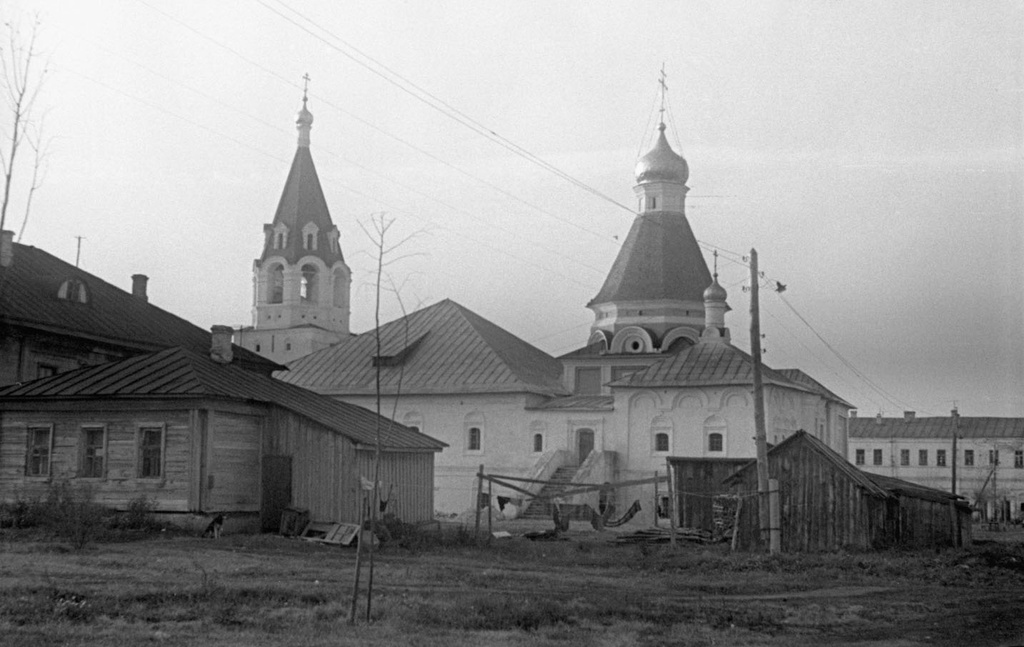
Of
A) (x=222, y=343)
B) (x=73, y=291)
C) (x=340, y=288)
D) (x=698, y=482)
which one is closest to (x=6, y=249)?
(x=73, y=291)

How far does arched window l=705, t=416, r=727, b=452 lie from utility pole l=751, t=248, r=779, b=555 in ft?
61.1

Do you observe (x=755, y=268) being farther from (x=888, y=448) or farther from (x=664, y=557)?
(x=888, y=448)

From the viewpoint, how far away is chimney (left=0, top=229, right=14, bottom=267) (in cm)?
3200

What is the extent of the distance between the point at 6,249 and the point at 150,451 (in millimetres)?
9476

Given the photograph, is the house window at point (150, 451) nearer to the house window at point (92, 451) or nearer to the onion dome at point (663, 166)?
the house window at point (92, 451)

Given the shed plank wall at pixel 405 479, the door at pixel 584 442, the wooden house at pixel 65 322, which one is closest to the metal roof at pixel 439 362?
the door at pixel 584 442

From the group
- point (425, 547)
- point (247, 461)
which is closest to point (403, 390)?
point (247, 461)

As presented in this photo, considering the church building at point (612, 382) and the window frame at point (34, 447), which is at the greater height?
the church building at point (612, 382)

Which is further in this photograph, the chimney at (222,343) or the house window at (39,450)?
the chimney at (222,343)

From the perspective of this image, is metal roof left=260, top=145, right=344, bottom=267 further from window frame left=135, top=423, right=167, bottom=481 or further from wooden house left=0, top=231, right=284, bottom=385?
window frame left=135, top=423, right=167, bottom=481

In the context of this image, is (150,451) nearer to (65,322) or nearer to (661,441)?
(65,322)

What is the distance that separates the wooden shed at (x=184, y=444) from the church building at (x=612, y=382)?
48.6 ft

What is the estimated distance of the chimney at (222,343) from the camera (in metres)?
31.4

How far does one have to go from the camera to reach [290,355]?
75375mm
